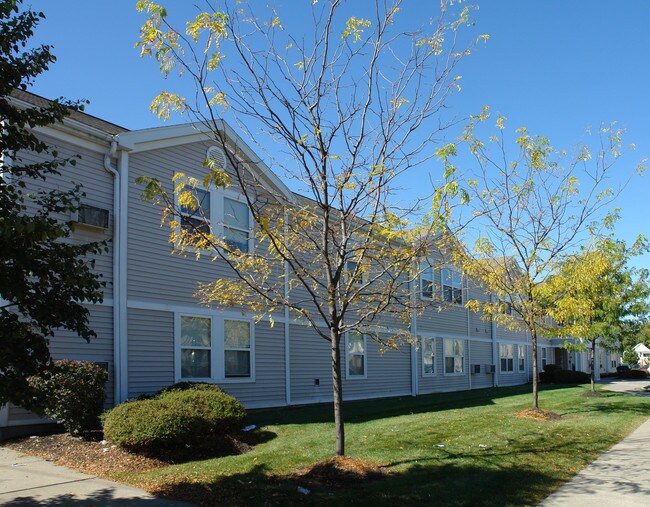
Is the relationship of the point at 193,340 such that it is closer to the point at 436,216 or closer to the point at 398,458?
the point at 398,458

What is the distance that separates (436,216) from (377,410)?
9493mm

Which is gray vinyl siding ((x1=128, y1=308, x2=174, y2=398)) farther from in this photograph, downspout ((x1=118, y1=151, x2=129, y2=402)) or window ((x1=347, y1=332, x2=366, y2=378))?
window ((x1=347, y1=332, x2=366, y2=378))

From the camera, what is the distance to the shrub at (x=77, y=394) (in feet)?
31.6

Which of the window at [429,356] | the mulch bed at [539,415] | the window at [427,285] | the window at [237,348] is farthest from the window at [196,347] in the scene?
the window at [429,356]

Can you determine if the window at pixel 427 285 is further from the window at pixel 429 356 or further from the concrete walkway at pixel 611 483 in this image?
the concrete walkway at pixel 611 483

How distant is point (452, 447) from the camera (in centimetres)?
961

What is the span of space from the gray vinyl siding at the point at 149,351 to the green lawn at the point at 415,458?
2162 millimetres

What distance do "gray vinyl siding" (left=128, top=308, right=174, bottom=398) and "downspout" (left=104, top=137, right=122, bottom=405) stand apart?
0.36 m

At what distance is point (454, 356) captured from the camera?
25281 millimetres

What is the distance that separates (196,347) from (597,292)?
37.8ft

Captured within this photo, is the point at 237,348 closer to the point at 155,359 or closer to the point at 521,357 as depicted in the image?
the point at 155,359

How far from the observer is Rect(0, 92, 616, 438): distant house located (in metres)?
11.3

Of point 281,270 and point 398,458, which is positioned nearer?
point 398,458

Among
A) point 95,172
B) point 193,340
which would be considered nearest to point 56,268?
point 95,172
